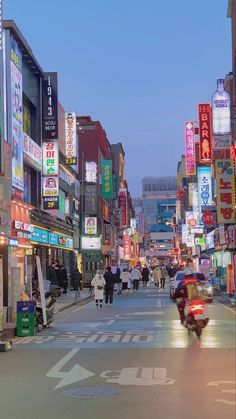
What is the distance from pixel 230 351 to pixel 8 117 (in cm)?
1782

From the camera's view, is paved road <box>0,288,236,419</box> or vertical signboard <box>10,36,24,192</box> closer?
paved road <box>0,288,236,419</box>

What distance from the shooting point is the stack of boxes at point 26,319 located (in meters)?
16.1

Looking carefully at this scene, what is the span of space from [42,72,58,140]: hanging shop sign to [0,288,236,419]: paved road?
19.3 m

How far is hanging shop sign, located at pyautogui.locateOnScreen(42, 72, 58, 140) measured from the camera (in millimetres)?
35188

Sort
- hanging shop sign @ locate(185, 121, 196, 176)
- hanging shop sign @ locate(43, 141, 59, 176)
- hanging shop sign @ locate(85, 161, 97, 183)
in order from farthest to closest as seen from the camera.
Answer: hanging shop sign @ locate(185, 121, 196, 176) < hanging shop sign @ locate(85, 161, 97, 183) < hanging shop sign @ locate(43, 141, 59, 176)

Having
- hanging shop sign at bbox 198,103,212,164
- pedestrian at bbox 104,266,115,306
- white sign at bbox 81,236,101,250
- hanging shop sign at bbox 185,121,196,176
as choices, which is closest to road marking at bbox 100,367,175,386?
pedestrian at bbox 104,266,115,306

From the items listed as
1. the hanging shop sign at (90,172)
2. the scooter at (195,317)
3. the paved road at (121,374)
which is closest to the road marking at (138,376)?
the paved road at (121,374)

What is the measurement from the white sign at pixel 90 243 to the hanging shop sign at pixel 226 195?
2068cm

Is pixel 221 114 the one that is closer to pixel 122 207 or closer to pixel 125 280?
pixel 125 280

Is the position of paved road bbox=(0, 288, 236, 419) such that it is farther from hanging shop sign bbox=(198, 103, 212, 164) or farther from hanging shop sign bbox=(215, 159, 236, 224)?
hanging shop sign bbox=(198, 103, 212, 164)

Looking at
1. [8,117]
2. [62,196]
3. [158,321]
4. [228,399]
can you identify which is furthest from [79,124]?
[228,399]

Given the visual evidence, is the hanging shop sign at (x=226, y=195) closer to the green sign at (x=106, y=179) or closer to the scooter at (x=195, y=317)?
the scooter at (x=195, y=317)

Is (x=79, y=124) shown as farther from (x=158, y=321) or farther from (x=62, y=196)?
(x=158, y=321)

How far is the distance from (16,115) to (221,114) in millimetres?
14814
